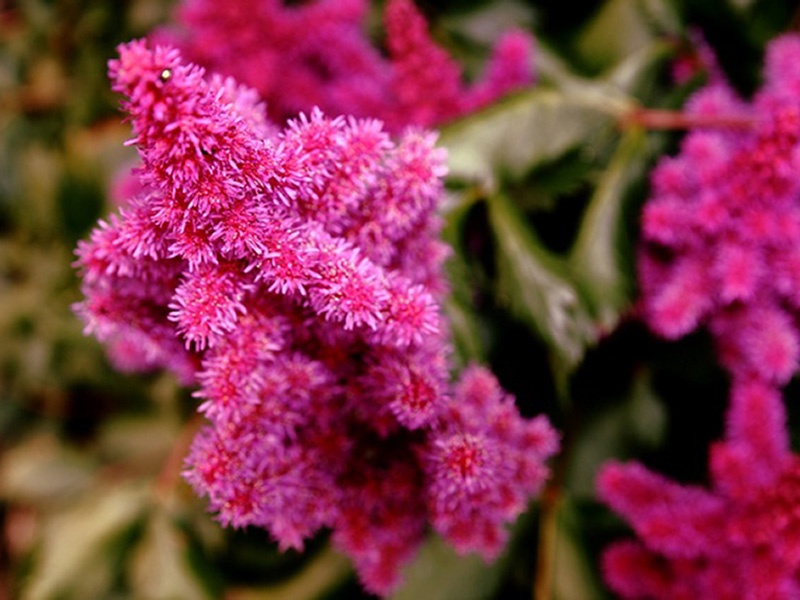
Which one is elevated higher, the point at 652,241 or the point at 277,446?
the point at 652,241

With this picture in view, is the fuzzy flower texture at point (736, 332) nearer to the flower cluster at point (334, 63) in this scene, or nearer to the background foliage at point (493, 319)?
the background foliage at point (493, 319)

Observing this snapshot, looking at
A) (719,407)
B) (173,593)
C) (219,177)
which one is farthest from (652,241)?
(173,593)

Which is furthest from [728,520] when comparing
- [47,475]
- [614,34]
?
[47,475]

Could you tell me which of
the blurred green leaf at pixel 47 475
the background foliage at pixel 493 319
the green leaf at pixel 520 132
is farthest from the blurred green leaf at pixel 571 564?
the blurred green leaf at pixel 47 475

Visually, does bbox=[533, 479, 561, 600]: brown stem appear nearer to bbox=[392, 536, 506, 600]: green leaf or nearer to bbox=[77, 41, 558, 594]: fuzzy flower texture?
bbox=[392, 536, 506, 600]: green leaf

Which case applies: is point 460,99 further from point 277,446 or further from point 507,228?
point 277,446

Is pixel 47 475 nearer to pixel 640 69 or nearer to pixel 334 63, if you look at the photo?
pixel 334 63
